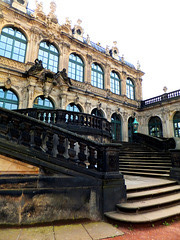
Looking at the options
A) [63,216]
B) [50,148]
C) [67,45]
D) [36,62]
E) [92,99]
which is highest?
[67,45]

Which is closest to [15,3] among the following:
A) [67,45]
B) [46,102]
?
[67,45]

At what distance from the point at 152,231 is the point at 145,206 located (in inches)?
22.5

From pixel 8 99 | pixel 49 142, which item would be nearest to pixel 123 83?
pixel 8 99

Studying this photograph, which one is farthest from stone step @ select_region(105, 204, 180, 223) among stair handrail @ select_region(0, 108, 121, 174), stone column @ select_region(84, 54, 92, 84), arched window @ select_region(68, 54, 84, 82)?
stone column @ select_region(84, 54, 92, 84)

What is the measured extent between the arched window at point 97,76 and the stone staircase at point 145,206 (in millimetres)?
14251

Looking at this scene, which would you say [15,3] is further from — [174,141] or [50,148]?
[174,141]

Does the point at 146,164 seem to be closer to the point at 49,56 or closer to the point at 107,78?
the point at 49,56

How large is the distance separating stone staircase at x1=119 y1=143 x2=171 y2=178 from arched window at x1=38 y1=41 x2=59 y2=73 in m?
10.3

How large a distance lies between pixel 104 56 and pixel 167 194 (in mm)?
17462

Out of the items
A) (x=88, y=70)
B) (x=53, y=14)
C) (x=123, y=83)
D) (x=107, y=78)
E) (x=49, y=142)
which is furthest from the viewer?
(x=123, y=83)

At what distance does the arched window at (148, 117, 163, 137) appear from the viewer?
18.5 m

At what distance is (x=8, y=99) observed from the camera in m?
11.0

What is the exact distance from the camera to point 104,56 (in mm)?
18312

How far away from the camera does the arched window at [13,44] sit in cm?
1146
